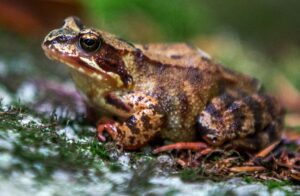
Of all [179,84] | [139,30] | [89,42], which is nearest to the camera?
[89,42]

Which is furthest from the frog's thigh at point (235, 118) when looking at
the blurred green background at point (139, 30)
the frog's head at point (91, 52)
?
the blurred green background at point (139, 30)

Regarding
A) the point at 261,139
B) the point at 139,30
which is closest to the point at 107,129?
the point at 261,139

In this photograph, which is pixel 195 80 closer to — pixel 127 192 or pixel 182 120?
pixel 182 120

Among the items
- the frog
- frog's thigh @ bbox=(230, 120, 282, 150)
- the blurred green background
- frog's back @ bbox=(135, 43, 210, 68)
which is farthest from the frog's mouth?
the blurred green background

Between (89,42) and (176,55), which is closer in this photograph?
(89,42)

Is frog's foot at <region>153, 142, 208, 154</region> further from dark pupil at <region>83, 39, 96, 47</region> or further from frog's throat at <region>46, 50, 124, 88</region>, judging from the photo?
dark pupil at <region>83, 39, 96, 47</region>

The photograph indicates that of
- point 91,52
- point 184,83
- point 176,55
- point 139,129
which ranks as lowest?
point 139,129

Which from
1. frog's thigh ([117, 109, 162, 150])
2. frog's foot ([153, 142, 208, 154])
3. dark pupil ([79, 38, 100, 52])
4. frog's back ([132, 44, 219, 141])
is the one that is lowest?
frog's foot ([153, 142, 208, 154])

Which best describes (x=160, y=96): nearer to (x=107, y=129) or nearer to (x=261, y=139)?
(x=107, y=129)
